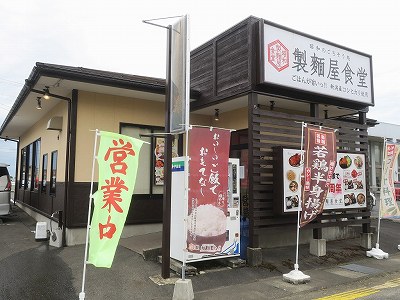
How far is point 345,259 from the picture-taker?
8672 mm

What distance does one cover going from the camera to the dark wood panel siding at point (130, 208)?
8.93 meters

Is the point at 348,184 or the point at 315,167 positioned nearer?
the point at 315,167

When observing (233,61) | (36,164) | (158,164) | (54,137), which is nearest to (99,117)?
(158,164)

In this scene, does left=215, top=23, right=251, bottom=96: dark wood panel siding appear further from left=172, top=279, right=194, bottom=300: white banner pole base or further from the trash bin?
left=172, top=279, right=194, bottom=300: white banner pole base

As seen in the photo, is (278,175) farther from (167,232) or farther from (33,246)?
(33,246)

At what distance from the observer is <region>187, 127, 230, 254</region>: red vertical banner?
6230 mm

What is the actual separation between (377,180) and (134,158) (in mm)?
22235

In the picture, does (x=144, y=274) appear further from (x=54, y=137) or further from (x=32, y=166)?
(x=32, y=166)

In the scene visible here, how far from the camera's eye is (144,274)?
6664 mm

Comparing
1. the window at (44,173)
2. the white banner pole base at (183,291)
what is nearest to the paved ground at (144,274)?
the white banner pole base at (183,291)

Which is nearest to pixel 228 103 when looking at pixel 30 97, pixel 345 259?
pixel 345 259

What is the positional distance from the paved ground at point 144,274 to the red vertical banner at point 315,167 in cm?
131

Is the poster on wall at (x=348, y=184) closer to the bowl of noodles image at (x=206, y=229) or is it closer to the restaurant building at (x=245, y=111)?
the restaurant building at (x=245, y=111)

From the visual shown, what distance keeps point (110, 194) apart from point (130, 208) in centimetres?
496
